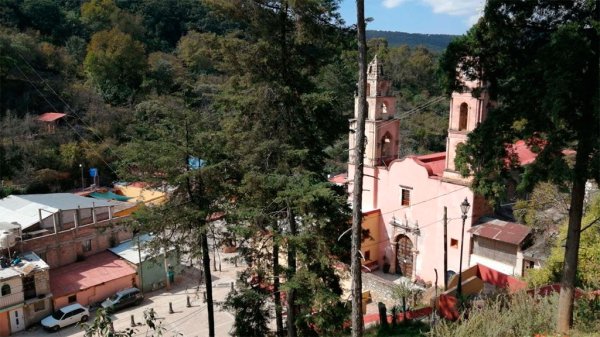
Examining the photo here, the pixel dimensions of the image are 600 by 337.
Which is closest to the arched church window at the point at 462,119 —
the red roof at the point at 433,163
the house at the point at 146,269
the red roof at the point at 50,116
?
the red roof at the point at 433,163

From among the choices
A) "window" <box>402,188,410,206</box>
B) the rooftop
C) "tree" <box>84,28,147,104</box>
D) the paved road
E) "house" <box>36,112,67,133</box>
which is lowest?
the paved road

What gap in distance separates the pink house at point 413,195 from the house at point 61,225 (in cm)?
1417

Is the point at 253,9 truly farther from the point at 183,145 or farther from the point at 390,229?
the point at 390,229

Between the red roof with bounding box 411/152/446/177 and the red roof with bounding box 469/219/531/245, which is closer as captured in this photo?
the red roof with bounding box 469/219/531/245

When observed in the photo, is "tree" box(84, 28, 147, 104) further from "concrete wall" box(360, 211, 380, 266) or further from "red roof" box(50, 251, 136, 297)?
"concrete wall" box(360, 211, 380, 266)

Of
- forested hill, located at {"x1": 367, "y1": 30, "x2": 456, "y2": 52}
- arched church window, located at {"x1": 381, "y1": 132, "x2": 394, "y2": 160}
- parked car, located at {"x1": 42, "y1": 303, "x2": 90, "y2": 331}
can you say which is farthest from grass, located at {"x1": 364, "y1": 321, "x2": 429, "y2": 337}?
forested hill, located at {"x1": 367, "y1": 30, "x2": 456, "y2": 52}

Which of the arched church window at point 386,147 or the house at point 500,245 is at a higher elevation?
the arched church window at point 386,147

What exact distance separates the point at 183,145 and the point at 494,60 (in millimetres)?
8726

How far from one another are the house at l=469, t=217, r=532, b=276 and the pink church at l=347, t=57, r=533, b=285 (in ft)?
0.14

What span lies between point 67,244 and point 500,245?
22.1 metres

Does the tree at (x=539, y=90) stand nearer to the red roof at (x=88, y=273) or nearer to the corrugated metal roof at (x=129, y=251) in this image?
the corrugated metal roof at (x=129, y=251)

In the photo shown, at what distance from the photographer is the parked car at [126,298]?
22684 mm

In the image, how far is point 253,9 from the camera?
40.0ft

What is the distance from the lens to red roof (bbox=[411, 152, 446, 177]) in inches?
942
